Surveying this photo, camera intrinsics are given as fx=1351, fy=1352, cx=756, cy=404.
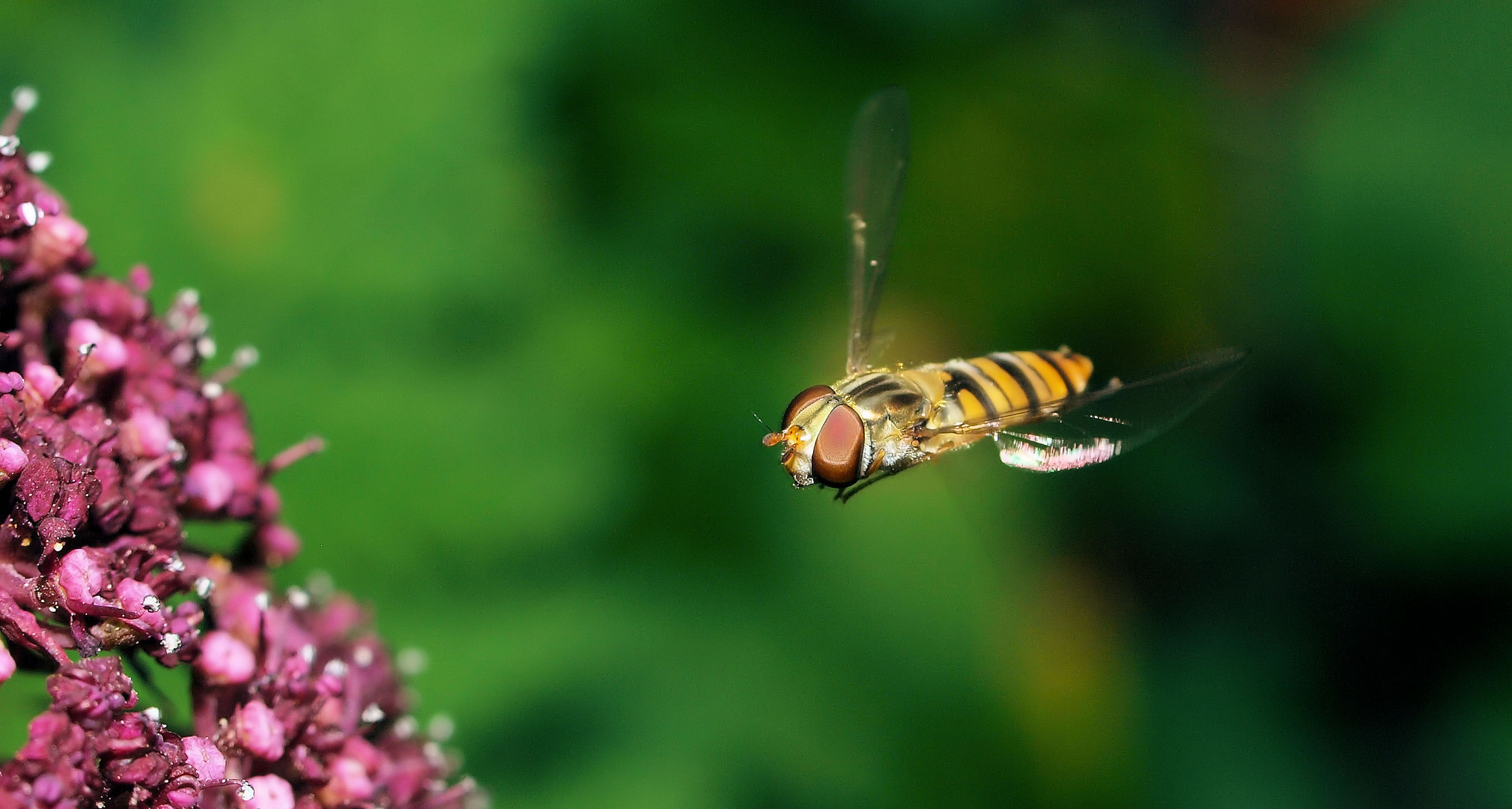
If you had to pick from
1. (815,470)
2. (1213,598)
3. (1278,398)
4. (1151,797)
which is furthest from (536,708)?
(1278,398)

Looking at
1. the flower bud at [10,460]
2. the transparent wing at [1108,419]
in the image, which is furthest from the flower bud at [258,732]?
the transparent wing at [1108,419]

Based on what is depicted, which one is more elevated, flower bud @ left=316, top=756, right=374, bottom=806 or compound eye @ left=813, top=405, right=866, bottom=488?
compound eye @ left=813, top=405, right=866, bottom=488

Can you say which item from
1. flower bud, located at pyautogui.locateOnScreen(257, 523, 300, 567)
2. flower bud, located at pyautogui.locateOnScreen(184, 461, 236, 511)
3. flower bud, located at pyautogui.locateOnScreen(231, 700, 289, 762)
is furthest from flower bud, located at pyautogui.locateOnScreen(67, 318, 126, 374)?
flower bud, located at pyautogui.locateOnScreen(231, 700, 289, 762)

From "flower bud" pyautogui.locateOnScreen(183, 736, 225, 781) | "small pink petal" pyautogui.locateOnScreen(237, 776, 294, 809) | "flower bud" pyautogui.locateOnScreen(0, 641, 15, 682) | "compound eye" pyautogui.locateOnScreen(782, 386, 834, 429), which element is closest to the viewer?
"flower bud" pyautogui.locateOnScreen(0, 641, 15, 682)

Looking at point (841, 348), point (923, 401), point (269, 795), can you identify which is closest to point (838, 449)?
point (923, 401)

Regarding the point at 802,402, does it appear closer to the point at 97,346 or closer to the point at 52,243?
the point at 97,346

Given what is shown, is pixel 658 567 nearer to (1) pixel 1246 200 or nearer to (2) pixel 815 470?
(2) pixel 815 470

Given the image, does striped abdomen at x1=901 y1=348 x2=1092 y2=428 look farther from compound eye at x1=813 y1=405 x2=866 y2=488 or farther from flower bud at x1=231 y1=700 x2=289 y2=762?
flower bud at x1=231 y1=700 x2=289 y2=762

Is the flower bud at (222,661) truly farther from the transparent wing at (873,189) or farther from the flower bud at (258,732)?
the transparent wing at (873,189)
